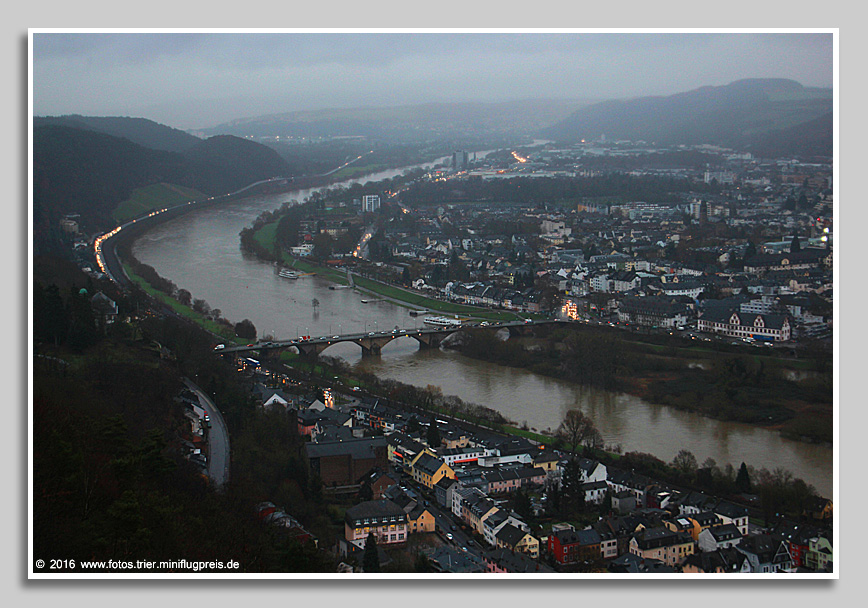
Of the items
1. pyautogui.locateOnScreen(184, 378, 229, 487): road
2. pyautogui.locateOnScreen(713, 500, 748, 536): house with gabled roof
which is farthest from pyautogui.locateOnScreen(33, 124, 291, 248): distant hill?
pyautogui.locateOnScreen(713, 500, 748, 536): house with gabled roof

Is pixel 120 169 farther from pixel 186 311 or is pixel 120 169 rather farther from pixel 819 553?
pixel 819 553

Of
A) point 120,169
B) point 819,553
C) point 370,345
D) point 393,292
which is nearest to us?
point 819,553

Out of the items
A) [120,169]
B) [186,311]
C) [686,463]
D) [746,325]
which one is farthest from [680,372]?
[120,169]

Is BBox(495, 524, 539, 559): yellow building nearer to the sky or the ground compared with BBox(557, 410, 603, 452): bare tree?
nearer to the ground

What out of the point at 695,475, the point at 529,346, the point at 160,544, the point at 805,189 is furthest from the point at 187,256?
the point at 160,544

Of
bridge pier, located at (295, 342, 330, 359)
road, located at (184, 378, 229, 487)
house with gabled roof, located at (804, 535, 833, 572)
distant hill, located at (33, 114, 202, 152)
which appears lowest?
house with gabled roof, located at (804, 535, 833, 572)

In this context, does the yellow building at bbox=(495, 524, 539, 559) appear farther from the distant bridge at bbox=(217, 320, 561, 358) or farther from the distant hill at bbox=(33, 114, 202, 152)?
the distant hill at bbox=(33, 114, 202, 152)
